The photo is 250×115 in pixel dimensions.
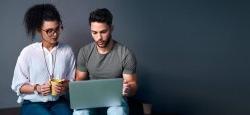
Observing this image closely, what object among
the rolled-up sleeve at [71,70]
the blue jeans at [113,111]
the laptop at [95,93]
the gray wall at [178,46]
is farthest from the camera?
the gray wall at [178,46]

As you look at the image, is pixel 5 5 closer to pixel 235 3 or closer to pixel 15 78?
pixel 15 78

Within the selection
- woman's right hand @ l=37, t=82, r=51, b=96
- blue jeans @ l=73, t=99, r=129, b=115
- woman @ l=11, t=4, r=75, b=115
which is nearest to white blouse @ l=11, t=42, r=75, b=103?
woman @ l=11, t=4, r=75, b=115

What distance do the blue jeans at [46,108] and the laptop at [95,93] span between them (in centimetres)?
20

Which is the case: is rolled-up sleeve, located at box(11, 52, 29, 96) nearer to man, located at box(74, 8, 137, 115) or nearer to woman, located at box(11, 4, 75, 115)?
woman, located at box(11, 4, 75, 115)

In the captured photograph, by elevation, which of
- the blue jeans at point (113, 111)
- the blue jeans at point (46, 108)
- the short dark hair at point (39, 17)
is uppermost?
the short dark hair at point (39, 17)

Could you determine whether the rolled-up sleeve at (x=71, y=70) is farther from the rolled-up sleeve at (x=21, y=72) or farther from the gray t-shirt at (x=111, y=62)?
the rolled-up sleeve at (x=21, y=72)

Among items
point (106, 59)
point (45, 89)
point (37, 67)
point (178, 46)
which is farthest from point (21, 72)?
point (178, 46)

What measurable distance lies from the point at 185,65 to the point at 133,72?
67 cm

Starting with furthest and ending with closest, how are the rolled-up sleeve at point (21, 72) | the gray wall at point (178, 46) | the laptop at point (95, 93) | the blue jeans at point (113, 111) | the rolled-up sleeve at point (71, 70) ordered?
1. the gray wall at point (178, 46)
2. the rolled-up sleeve at point (71, 70)
3. the rolled-up sleeve at point (21, 72)
4. the blue jeans at point (113, 111)
5. the laptop at point (95, 93)

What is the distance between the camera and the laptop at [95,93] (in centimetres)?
161

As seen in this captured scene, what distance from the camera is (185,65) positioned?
7.90 feet

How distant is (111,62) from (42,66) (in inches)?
14.8

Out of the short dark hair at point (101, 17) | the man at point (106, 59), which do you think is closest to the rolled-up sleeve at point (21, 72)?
the man at point (106, 59)

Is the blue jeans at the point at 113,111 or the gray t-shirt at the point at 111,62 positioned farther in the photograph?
the gray t-shirt at the point at 111,62
